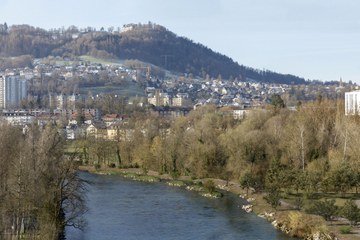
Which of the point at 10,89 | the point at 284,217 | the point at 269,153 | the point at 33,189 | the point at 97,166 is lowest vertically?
the point at 97,166

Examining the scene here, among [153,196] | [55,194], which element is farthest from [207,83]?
[55,194]

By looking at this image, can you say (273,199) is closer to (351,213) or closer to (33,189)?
(351,213)

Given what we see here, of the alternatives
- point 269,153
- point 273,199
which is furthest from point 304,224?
point 269,153

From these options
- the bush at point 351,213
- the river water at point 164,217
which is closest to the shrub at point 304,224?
the river water at point 164,217

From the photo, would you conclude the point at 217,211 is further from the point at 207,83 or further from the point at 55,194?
the point at 207,83

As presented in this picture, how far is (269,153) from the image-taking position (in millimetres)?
36750

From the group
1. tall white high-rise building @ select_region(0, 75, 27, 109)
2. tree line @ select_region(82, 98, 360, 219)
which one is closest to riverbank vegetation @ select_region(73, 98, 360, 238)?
tree line @ select_region(82, 98, 360, 219)

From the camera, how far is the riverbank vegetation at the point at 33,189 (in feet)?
58.5

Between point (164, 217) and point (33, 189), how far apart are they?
9287 millimetres

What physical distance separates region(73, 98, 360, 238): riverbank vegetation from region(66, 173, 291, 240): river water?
2.35 metres

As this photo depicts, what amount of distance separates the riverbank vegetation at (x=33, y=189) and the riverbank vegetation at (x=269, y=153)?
33.0 feet

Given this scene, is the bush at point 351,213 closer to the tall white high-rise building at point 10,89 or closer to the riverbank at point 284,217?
the riverbank at point 284,217

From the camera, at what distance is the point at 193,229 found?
79.5 ft

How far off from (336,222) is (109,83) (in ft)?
405
